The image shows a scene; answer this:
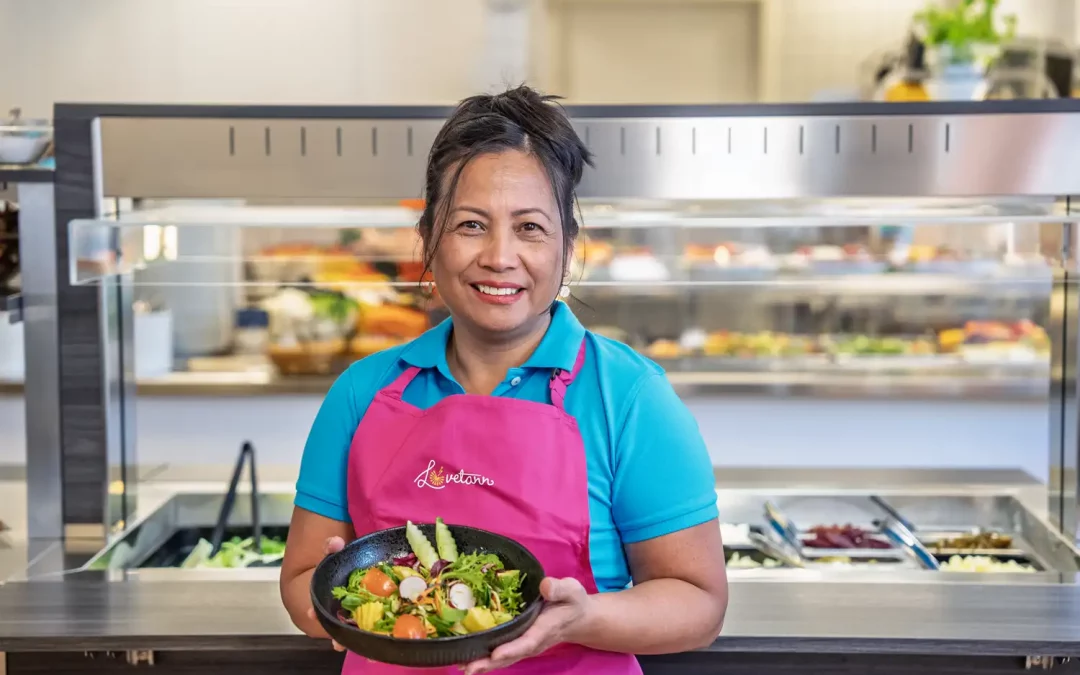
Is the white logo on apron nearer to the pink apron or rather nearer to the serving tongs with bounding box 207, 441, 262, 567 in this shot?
the pink apron

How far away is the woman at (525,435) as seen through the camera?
141 cm

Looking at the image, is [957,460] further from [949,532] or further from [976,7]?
[976,7]

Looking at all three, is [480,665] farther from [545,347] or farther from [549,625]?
[545,347]

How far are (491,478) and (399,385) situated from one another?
0.19 meters

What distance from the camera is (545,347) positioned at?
153cm

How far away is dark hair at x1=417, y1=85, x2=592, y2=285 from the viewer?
1.42m

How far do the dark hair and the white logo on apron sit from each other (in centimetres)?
26

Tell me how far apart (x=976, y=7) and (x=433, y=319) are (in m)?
4.01

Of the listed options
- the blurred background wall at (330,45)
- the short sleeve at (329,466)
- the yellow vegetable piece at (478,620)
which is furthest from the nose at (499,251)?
the blurred background wall at (330,45)

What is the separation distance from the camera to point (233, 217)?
2105 millimetres

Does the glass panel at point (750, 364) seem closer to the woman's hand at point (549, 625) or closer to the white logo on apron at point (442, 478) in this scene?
the white logo on apron at point (442, 478)

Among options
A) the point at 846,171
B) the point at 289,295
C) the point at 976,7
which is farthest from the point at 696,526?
the point at 976,7

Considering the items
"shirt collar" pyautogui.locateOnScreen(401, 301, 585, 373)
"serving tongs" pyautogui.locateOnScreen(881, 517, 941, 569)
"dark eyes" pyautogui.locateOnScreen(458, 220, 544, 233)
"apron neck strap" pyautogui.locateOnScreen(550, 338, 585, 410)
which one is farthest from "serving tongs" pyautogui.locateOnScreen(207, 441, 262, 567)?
"serving tongs" pyautogui.locateOnScreen(881, 517, 941, 569)

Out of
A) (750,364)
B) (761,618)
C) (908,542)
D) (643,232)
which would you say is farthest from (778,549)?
(750,364)
